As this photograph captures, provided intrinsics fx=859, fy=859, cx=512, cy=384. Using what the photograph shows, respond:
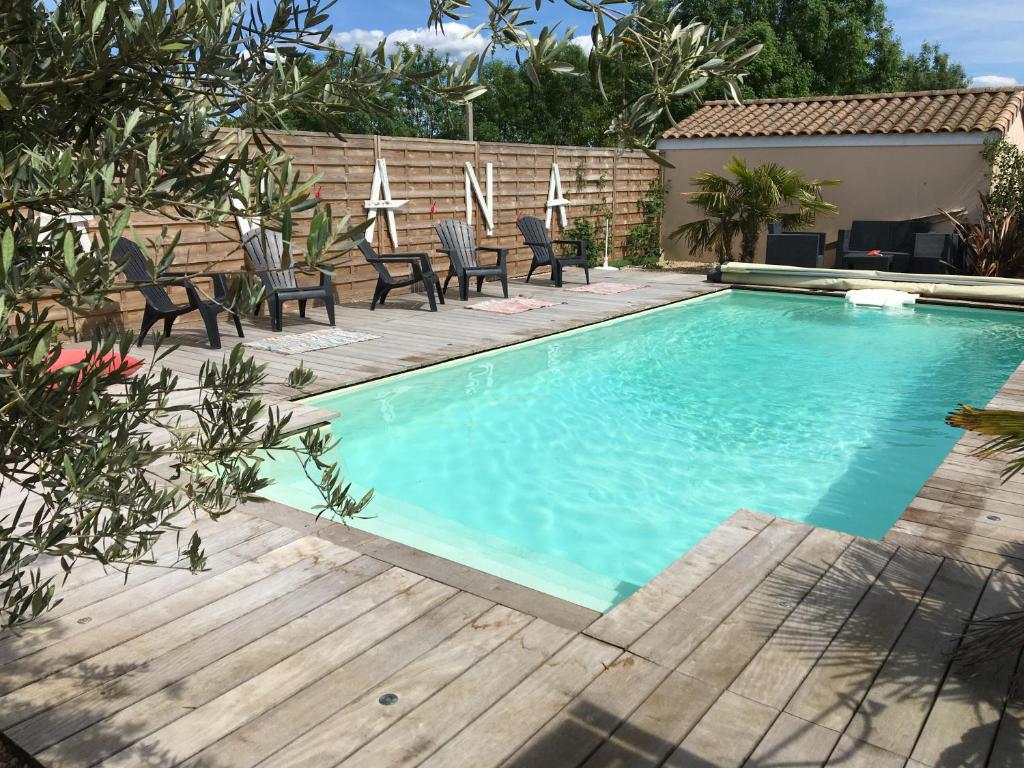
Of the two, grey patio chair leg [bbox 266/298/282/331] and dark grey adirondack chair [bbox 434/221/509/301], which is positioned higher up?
dark grey adirondack chair [bbox 434/221/509/301]

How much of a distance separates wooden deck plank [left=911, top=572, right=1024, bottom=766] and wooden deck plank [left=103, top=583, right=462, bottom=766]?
1347 mm

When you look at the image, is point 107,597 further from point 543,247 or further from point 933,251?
point 933,251

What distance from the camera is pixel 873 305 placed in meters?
10.2

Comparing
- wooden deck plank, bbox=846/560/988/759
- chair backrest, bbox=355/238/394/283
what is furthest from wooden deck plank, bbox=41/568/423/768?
chair backrest, bbox=355/238/394/283

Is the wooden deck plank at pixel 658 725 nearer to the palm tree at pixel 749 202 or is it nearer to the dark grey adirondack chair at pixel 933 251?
the dark grey adirondack chair at pixel 933 251

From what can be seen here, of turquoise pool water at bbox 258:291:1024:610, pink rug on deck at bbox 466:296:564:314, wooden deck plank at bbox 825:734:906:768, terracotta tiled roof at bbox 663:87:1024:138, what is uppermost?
→ terracotta tiled roof at bbox 663:87:1024:138

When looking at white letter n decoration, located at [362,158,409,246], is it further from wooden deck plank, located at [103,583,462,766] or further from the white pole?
wooden deck plank, located at [103,583,462,766]

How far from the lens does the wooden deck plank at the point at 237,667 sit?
79.4 inches

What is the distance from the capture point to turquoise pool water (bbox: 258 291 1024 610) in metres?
4.31

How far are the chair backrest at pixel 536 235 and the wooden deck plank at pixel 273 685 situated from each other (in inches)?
339

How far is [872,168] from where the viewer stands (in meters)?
13.4

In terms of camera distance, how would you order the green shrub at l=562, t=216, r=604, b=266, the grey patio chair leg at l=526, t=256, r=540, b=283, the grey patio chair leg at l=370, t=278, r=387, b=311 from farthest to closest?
the green shrub at l=562, t=216, r=604, b=266
the grey patio chair leg at l=526, t=256, r=540, b=283
the grey patio chair leg at l=370, t=278, r=387, b=311

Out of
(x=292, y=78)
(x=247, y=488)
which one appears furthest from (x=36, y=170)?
(x=247, y=488)

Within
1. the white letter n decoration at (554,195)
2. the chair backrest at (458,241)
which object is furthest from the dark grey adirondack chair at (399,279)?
the white letter n decoration at (554,195)
